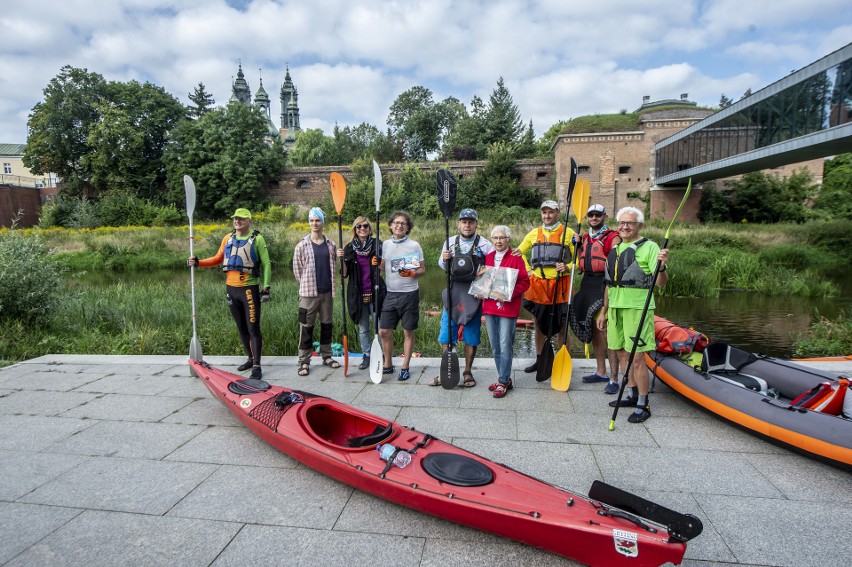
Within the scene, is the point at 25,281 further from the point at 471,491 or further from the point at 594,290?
the point at 594,290

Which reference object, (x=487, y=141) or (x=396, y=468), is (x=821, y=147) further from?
(x=487, y=141)

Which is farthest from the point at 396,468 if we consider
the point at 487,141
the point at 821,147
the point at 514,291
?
the point at 487,141

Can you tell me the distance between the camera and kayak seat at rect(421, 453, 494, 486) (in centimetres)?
242

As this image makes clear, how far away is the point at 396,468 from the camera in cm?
260

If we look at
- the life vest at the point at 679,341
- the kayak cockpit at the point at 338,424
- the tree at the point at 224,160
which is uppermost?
the tree at the point at 224,160

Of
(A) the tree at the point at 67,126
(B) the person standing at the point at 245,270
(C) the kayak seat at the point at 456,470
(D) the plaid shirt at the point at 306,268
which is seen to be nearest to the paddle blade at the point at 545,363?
(C) the kayak seat at the point at 456,470

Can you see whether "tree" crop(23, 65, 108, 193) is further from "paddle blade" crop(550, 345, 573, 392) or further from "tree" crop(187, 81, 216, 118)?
"paddle blade" crop(550, 345, 573, 392)

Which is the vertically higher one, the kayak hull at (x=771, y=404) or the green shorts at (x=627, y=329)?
the green shorts at (x=627, y=329)

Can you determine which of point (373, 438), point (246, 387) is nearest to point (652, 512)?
point (373, 438)

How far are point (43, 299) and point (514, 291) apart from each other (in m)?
7.41

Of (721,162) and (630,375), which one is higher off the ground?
(721,162)

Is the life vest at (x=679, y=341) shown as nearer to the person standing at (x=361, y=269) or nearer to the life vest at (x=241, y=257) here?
the person standing at (x=361, y=269)

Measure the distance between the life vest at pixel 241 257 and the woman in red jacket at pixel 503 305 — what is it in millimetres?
2398

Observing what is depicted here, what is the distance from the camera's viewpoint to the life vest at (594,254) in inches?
174
